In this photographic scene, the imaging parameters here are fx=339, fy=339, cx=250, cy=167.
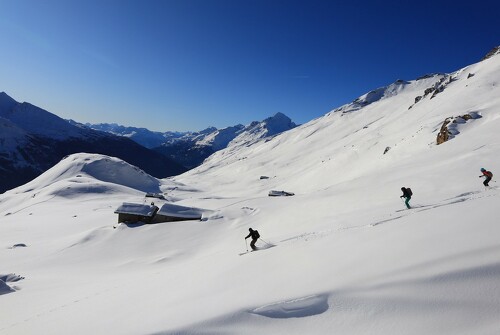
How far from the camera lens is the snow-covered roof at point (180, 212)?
35156 mm

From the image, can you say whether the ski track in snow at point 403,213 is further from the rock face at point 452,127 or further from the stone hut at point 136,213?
the rock face at point 452,127

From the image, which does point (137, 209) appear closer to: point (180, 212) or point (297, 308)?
point (180, 212)

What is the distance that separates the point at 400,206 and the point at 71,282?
2056 centimetres

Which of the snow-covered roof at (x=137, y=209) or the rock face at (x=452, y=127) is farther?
the rock face at (x=452, y=127)

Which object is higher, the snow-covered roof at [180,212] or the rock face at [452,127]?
the rock face at [452,127]

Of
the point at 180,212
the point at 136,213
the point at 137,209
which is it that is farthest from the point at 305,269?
the point at 137,209

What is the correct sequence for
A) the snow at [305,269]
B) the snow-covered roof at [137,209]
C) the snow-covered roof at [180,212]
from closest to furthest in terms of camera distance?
1. the snow at [305,269]
2. the snow-covered roof at [180,212]
3. the snow-covered roof at [137,209]

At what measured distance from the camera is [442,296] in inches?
298

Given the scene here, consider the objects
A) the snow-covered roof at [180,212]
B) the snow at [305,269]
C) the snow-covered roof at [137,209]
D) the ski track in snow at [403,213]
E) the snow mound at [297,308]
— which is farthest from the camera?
the snow-covered roof at [137,209]

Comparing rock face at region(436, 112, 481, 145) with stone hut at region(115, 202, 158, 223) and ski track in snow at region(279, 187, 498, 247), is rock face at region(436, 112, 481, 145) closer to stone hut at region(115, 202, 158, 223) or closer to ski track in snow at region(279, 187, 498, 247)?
ski track in snow at region(279, 187, 498, 247)

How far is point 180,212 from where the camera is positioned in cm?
3559

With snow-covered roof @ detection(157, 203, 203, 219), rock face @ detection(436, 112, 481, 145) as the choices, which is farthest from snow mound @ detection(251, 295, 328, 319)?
rock face @ detection(436, 112, 481, 145)

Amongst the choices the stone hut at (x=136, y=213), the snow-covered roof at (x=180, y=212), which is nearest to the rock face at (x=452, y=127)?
the snow-covered roof at (x=180, y=212)

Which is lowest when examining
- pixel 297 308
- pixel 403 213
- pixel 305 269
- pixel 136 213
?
pixel 297 308
